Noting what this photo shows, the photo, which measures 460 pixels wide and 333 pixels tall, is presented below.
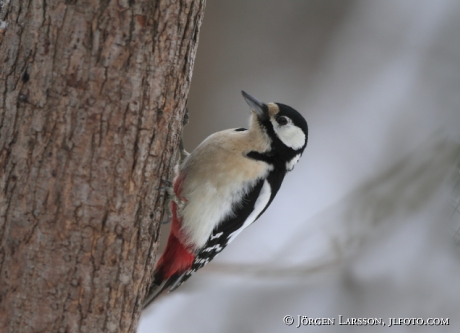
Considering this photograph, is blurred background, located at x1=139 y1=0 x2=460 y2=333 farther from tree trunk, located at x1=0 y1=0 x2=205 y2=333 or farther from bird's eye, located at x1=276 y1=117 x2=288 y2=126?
tree trunk, located at x1=0 y1=0 x2=205 y2=333

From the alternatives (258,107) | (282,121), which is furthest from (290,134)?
(258,107)

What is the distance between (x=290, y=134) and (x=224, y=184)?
500mm

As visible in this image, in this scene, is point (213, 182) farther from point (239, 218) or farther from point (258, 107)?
point (258, 107)

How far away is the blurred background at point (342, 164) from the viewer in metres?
4.00

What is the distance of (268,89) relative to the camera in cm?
493

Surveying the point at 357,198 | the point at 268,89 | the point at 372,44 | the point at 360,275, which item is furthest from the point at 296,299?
the point at 372,44

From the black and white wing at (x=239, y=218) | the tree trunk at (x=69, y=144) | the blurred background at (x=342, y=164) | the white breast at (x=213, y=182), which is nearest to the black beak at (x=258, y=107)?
the white breast at (x=213, y=182)

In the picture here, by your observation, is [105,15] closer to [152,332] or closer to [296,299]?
[152,332]

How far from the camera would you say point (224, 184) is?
255 cm

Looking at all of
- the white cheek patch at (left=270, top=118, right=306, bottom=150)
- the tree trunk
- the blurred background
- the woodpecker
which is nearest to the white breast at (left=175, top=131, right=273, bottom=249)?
the woodpecker

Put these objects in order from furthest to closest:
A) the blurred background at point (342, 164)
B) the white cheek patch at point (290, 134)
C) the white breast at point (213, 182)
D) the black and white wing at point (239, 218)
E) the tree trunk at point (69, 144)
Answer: the blurred background at point (342, 164), the white cheek patch at point (290, 134), the black and white wing at point (239, 218), the white breast at point (213, 182), the tree trunk at point (69, 144)

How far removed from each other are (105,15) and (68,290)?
932 millimetres

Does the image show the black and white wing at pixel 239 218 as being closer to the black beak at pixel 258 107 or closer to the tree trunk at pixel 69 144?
the black beak at pixel 258 107

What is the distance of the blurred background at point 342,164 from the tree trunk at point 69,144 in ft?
5.43
